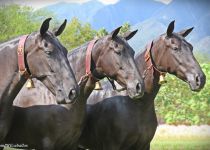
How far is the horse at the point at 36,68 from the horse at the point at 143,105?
4.34 feet

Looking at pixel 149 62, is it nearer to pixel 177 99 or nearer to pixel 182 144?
pixel 182 144

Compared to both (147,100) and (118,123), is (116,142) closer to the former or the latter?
(118,123)

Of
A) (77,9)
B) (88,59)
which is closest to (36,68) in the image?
(88,59)

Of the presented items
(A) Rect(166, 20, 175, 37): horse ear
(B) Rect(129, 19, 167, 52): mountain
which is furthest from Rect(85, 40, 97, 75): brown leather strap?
(B) Rect(129, 19, 167, 52): mountain

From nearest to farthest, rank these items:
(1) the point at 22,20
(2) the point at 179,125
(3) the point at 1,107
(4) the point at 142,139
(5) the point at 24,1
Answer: (3) the point at 1,107 → (4) the point at 142,139 → (5) the point at 24,1 → (2) the point at 179,125 → (1) the point at 22,20

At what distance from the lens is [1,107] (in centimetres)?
404

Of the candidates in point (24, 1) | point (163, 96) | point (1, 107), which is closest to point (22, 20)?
point (24, 1)

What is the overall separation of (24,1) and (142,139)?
14.0 feet

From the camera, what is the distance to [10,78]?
4.04 meters

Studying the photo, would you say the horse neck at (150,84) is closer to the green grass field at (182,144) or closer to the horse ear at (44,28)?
the horse ear at (44,28)

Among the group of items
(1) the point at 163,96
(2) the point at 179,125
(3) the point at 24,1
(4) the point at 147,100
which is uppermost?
(3) the point at 24,1

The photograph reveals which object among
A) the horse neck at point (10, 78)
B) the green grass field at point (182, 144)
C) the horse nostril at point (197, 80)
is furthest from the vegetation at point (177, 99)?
the horse neck at point (10, 78)

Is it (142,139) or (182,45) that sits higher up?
(182,45)

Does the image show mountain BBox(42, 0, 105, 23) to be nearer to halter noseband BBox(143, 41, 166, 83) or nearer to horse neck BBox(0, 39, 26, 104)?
halter noseband BBox(143, 41, 166, 83)
